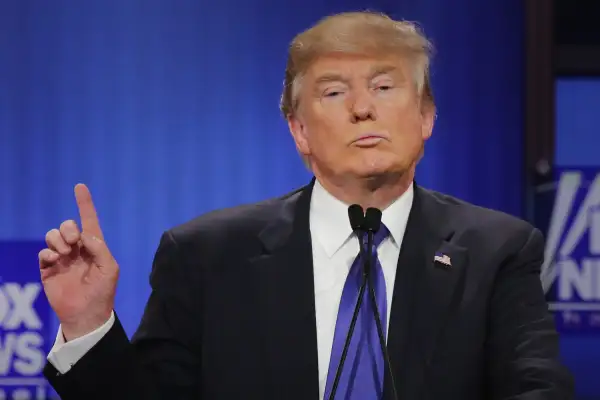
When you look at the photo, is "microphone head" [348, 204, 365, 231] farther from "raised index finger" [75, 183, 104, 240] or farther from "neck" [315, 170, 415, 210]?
"raised index finger" [75, 183, 104, 240]

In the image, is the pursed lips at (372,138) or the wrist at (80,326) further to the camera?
the pursed lips at (372,138)

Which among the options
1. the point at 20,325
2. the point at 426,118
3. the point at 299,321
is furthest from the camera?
the point at 20,325

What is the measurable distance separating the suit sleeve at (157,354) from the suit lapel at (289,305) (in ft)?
0.37

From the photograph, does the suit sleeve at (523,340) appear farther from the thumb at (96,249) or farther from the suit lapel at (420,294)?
the thumb at (96,249)

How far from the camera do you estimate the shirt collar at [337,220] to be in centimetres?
133

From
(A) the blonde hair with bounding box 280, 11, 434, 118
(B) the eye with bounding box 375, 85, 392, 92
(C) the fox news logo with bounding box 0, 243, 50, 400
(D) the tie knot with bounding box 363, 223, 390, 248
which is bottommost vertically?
(C) the fox news logo with bounding box 0, 243, 50, 400

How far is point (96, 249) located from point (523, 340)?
60 cm

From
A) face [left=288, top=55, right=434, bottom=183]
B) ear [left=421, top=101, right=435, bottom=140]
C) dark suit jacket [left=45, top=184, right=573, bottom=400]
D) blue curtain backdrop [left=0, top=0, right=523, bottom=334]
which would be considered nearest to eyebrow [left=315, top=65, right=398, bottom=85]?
face [left=288, top=55, right=434, bottom=183]

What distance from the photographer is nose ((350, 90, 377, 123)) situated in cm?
128

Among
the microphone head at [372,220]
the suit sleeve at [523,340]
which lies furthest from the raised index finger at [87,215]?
the suit sleeve at [523,340]

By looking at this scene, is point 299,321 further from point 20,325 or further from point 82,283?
point 20,325

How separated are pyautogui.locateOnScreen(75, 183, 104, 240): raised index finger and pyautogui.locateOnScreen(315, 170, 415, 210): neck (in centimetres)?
37

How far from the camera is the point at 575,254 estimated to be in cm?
266

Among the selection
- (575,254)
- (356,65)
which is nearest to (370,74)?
(356,65)
